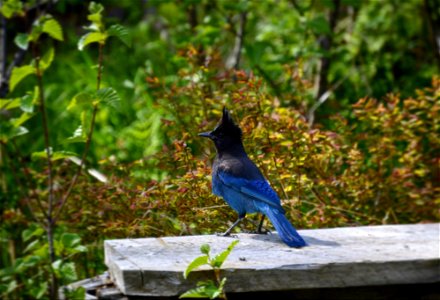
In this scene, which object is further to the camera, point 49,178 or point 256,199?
point 49,178

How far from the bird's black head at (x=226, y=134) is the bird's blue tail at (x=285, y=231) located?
1.37 ft

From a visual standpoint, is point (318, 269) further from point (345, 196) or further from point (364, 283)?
point (345, 196)

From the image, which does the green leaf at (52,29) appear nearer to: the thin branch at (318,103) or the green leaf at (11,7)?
the green leaf at (11,7)

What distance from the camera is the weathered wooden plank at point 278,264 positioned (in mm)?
2871

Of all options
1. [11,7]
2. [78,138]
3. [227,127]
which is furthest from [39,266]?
[227,127]

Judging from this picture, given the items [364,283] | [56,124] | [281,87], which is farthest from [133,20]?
[364,283]

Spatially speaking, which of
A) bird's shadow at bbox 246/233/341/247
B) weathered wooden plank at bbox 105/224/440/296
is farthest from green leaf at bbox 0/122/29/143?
bird's shadow at bbox 246/233/341/247

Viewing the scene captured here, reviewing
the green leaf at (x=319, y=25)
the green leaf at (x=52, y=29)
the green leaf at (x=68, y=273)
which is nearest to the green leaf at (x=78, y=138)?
the green leaf at (x=52, y=29)

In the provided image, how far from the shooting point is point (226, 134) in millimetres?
3709

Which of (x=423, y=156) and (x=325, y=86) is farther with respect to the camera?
(x=325, y=86)

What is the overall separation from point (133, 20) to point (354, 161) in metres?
5.47

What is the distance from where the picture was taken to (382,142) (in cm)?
488

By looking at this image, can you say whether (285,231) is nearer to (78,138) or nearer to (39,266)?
(78,138)

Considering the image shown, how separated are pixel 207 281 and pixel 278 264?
0.29 metres
